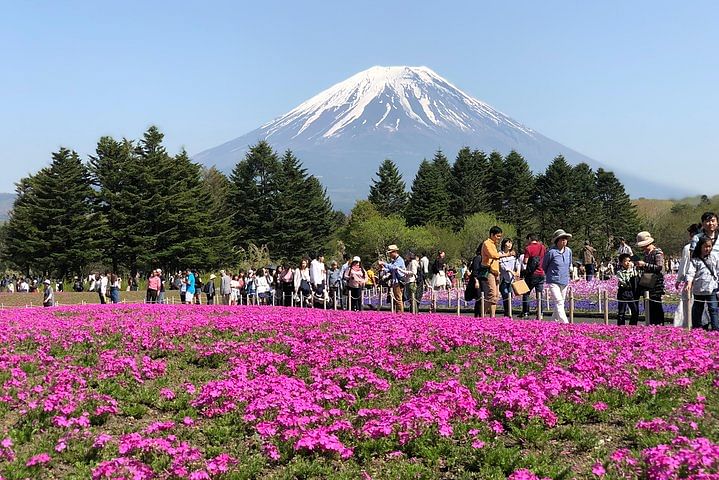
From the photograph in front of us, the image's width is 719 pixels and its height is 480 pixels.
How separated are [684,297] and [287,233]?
7319 cm

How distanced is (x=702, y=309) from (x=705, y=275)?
0.93 metres

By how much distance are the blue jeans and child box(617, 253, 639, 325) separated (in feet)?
6.57

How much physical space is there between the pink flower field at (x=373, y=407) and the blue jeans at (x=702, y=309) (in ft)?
4.16

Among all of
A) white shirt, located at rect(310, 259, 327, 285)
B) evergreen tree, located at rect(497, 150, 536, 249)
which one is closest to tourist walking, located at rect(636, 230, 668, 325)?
white shirt, located at rect(310, 259, 327, 285)

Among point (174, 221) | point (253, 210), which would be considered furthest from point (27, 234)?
point (253, 210)

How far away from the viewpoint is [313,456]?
22.2 ft

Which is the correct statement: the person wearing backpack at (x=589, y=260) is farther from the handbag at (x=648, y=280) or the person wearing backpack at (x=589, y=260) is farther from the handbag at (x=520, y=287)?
the handbag at (x=648, y=280)

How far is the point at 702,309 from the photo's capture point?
13.4 meters

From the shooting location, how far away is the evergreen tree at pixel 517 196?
93375 millimetres

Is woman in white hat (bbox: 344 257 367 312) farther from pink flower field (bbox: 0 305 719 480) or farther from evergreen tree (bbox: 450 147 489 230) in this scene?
evergreen tree (bbox: 450 147 489 230)

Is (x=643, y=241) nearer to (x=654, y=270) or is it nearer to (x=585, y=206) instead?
(x=654, y=270)

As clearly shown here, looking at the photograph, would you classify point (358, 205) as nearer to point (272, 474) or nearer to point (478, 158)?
point (478, 158)

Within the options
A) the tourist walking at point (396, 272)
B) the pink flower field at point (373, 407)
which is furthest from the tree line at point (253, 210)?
the pink flower field at point (373, 407)

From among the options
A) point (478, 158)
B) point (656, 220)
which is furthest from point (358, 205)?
point (656, 220)
